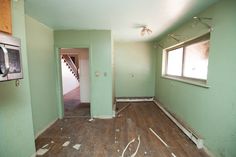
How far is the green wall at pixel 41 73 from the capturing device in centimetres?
234

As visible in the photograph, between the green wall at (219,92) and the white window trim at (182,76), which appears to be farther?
the white window trim at (182,76)

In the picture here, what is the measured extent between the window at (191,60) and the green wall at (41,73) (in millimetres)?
3130

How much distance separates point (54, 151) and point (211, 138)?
2497 millimetres

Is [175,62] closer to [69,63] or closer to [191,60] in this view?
[191,60]

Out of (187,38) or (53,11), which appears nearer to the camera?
(53,11)

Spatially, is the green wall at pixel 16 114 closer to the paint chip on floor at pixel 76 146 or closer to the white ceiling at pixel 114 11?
the white ceiling at pixel 114 11

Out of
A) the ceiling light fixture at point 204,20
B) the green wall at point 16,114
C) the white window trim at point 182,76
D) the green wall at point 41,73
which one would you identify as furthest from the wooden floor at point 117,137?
the ceiling light fixture at point 204,20

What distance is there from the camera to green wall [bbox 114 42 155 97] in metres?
4.84

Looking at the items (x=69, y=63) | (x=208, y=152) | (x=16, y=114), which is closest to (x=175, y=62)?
(x=208, y=152)

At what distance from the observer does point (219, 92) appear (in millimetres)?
1762

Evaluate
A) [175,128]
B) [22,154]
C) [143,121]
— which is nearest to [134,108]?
[143,121]

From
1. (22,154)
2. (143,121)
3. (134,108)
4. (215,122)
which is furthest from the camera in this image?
(134,108)

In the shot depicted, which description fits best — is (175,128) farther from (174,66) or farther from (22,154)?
(22,154)

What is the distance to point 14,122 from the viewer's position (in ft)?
5.04
